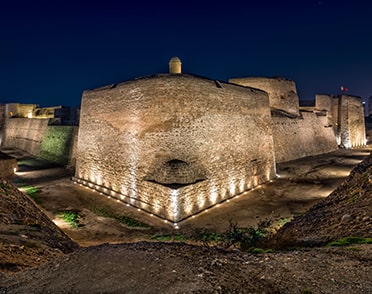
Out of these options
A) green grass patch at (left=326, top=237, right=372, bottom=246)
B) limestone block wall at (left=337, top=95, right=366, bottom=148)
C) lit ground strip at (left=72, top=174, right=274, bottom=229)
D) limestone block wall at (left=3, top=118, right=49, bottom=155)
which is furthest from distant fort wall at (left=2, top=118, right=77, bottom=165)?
limestone block wall at (left=337, top=95, right=366, bottom=148)

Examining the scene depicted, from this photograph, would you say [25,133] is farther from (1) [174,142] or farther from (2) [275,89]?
(2) [275,89]

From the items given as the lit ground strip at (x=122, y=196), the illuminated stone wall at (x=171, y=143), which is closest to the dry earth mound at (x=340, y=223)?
the lit ground strip at (x=122, y=196)

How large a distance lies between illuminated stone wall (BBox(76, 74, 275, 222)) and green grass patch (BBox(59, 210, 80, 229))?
228 centimetres

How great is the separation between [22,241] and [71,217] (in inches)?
224

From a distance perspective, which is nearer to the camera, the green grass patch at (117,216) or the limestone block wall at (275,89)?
the green grass patch at (117,216)

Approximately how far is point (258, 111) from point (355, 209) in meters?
10.6

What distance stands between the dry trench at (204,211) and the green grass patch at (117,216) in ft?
0.63

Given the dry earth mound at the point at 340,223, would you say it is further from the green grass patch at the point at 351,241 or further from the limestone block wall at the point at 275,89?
the limestone block wall at the point at 275,89

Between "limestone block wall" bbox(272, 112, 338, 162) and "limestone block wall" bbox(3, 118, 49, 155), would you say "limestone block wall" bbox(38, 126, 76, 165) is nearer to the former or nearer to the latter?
"limestone block wall" bbox(3, 118, 49, 155)

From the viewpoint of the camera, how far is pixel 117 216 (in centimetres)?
1034

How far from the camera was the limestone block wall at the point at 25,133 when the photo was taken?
2516 centimetres

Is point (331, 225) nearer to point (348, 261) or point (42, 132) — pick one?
point (348, 261)

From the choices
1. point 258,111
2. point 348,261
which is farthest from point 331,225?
point 258,111

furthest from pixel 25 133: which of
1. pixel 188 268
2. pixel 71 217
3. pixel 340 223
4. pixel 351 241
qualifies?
pixel 351 241
